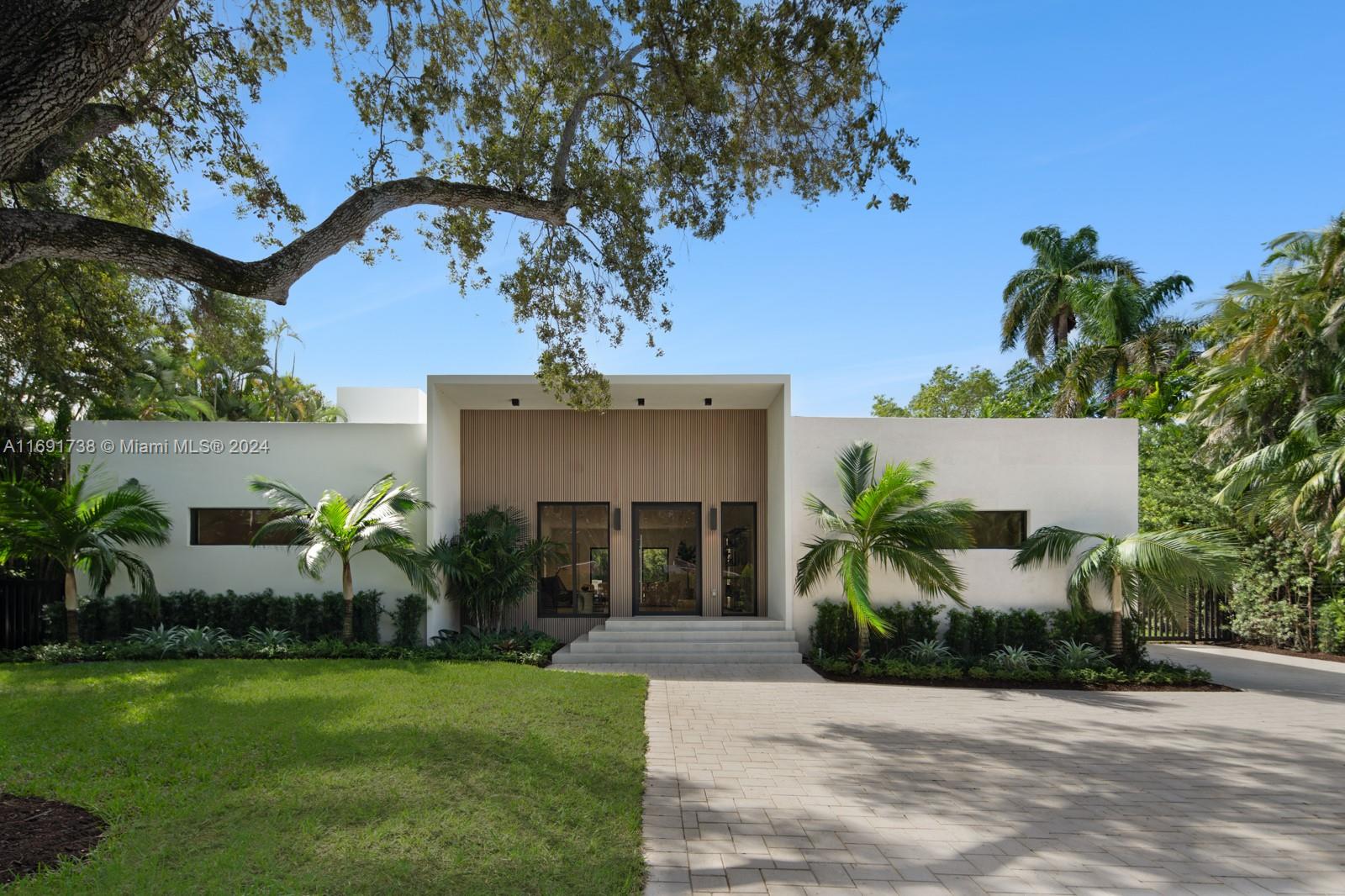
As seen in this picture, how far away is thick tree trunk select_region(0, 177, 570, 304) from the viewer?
419cm

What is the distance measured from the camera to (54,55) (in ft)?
11.6

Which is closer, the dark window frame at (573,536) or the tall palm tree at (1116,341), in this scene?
the dark window frame at (573,536)

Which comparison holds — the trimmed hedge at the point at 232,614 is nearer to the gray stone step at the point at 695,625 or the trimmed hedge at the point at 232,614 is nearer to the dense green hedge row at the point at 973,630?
the gray stone step at the point at 695,625

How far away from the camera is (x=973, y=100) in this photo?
298 inches

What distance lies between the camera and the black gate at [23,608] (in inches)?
439

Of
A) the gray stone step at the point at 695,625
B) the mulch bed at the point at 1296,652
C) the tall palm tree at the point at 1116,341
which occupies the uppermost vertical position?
the tall palm tree at the point at 1116,341

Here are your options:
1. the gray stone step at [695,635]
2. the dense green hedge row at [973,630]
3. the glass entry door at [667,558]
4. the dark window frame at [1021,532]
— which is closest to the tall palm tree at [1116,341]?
the dark window frame at [1021,532]

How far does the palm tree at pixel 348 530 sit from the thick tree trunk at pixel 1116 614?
10.2 meters

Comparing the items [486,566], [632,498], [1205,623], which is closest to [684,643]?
[632,498]

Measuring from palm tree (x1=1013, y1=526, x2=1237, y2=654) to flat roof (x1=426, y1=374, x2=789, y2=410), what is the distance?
15.9ft

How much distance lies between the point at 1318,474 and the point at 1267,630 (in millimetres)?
4397

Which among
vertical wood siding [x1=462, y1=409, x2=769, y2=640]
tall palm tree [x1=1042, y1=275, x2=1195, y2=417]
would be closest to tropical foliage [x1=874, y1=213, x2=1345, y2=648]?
tall palm tree [x1=1042, y1=275, x2=1195, y2=417]

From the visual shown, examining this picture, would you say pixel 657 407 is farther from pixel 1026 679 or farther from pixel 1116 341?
pixel 1116 341

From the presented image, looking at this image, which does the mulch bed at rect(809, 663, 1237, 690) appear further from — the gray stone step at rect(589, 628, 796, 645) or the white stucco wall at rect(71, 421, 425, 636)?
the white stucco wall at rect(71, 421, 425, 636)
